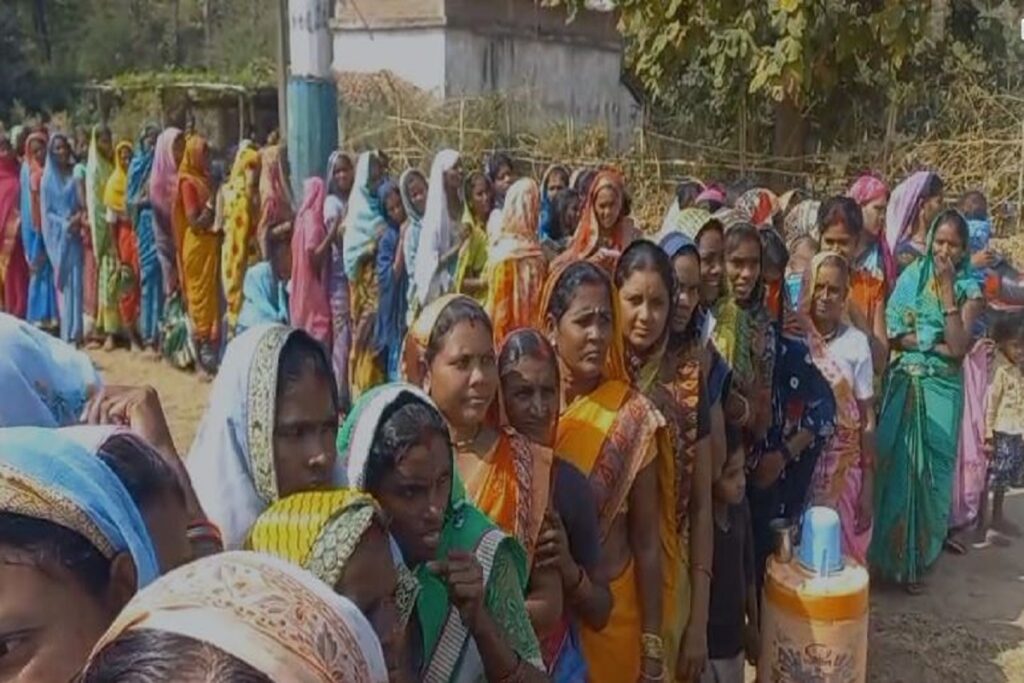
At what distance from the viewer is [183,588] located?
3.33 feet

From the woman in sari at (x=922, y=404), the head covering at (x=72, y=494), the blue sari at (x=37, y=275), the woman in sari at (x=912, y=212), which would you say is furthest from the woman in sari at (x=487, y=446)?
the blue sari at (x=37, y=275)

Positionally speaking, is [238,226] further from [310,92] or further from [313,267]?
[310,92]

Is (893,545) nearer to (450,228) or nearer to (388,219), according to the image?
(450,228)

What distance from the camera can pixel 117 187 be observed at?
848 cm

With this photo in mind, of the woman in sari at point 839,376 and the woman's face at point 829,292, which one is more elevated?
the woman's face at point 829,292

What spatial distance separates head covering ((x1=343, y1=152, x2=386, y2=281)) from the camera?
682 cm

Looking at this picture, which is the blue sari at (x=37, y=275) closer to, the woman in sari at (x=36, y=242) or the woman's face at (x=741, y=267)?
the woman in sari at (x=36, y=242)

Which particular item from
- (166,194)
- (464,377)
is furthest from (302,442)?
(166,194)

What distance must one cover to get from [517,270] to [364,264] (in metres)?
2.40

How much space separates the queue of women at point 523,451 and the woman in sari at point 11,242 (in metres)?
3.39

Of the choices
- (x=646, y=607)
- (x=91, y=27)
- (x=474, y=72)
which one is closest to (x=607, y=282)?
(x=646, y=607)

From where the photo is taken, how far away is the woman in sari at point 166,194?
7934 millimetres

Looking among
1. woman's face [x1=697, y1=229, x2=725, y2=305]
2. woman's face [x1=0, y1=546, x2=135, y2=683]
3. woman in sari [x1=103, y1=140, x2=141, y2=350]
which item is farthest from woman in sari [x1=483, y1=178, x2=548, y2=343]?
woman in sari [x1=103, y1=140, x2=141, y2=350]

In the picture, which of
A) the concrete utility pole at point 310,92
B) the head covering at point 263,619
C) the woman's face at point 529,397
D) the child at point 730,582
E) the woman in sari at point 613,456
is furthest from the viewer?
the concrete utility pole at point 310,92
